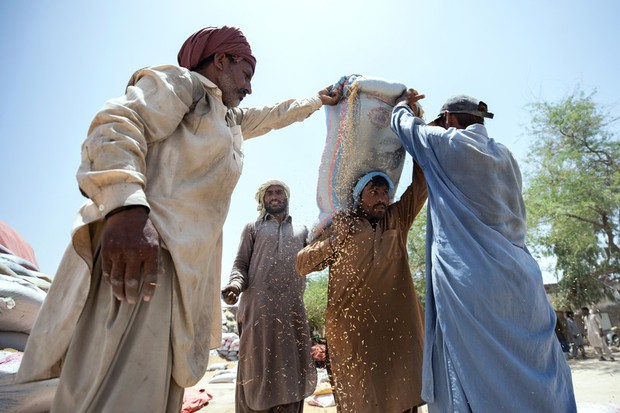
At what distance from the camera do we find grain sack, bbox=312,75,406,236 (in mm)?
3088

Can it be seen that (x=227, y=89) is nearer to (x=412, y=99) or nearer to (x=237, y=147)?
(x=237, y=147)

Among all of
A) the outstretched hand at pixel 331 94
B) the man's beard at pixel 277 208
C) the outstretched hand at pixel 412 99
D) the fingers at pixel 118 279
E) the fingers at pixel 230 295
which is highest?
the outstretched hand at pixel 331 94

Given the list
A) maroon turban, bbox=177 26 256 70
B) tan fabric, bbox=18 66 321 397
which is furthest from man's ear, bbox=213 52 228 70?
tan fabric, bbox=18 66 321 397

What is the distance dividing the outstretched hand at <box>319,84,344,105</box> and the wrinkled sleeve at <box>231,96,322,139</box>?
0.25m

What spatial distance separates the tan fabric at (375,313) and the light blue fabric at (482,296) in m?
0.40

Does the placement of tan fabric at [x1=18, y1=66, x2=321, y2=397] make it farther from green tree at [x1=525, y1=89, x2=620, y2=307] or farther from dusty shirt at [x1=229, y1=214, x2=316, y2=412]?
green tree at [x1=525, y1=89, x2=620, y2=307]

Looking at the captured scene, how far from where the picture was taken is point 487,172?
238 centimetres

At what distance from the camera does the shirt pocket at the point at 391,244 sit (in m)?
2.93

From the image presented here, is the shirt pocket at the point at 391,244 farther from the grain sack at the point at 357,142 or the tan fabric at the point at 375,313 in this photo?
the grain sack at the point at 357,142

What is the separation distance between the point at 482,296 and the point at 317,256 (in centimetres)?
124

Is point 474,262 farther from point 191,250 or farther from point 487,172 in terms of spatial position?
point 191,250

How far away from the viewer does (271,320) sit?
3.73 metres

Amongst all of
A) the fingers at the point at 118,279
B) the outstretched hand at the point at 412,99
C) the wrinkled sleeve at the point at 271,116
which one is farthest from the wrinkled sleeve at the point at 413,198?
the fingers at the point at 118,279

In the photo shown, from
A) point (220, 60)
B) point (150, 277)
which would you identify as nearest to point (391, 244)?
point (220, 60)
